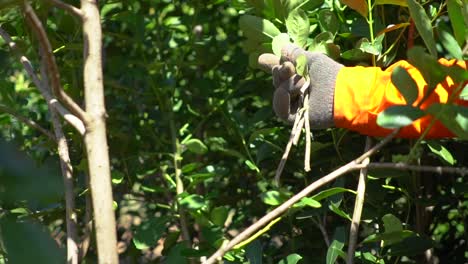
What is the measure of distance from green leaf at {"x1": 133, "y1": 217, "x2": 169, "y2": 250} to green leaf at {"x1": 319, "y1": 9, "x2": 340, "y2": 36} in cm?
44

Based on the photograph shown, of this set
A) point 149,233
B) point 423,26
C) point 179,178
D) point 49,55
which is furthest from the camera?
point 179,178

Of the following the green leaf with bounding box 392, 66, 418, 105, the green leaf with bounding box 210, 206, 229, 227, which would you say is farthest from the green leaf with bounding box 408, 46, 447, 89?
the green leaf with bounding box 210, 206, 229, 227

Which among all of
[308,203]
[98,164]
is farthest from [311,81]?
[98,164]

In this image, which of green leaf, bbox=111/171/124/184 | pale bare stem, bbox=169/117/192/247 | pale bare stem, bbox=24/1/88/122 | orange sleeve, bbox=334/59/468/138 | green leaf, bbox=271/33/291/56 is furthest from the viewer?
pale bare stem, bbox=169/117/192/247

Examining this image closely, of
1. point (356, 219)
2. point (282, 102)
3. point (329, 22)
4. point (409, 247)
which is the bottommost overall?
point (409, 247)

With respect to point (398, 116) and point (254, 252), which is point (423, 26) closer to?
point (398, 116)

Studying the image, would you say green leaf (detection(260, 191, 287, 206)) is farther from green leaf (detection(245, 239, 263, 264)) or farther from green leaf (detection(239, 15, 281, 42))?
green leaf (detection(239, 15, 281, 42))

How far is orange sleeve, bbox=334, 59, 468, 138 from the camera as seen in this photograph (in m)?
1.07

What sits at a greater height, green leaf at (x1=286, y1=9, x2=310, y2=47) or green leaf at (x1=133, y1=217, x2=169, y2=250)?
green leaf at (x1=286, y1=9, x2=310, y2=47)

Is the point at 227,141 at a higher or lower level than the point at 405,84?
lower

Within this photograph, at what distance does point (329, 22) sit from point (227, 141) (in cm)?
44

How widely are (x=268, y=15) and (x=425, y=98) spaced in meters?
0.38

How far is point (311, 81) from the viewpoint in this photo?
117 centimetres

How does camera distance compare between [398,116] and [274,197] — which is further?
→ [274,197]
